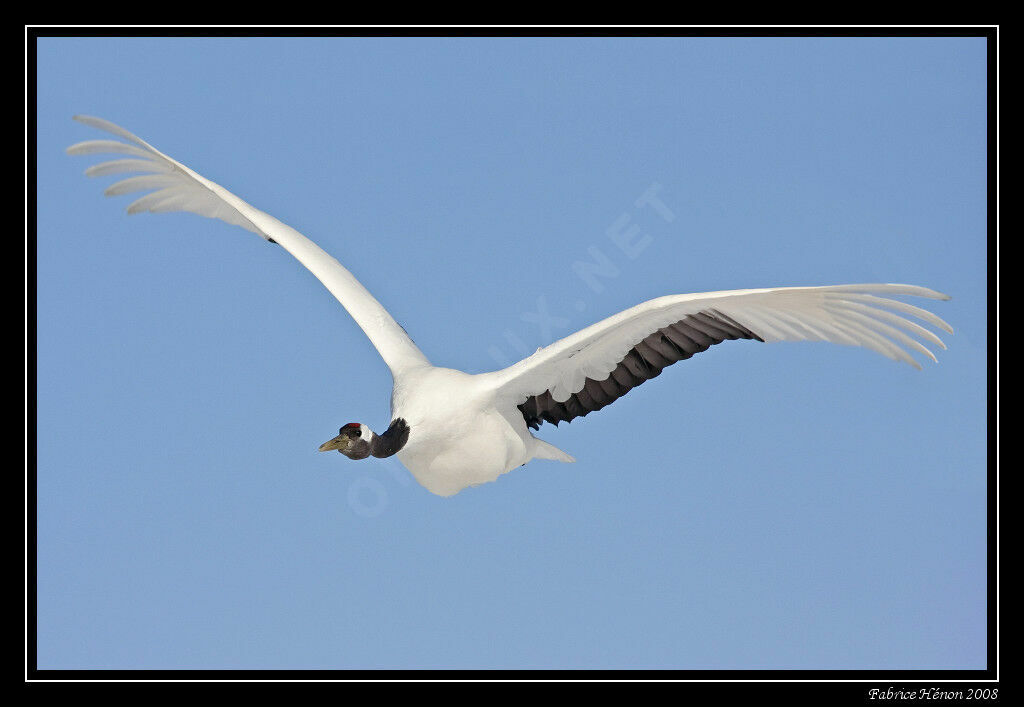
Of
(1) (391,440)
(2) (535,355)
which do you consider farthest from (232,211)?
(2) (535,355)

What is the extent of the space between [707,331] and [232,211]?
4863 millimetres

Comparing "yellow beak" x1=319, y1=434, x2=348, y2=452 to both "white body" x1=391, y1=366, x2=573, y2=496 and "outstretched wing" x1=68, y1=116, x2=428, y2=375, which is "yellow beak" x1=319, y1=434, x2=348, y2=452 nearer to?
"white body" x1=391, y1=366, x2=573, y2=496

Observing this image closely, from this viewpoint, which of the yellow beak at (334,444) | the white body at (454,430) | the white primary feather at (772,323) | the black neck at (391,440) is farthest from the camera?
the white body at (454,430)

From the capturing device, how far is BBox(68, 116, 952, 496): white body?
708cm

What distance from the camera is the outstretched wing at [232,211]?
8469 mm

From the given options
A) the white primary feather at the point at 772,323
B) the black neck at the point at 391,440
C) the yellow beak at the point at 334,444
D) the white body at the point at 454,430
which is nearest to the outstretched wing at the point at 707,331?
the white primary feather at the point at 772,323

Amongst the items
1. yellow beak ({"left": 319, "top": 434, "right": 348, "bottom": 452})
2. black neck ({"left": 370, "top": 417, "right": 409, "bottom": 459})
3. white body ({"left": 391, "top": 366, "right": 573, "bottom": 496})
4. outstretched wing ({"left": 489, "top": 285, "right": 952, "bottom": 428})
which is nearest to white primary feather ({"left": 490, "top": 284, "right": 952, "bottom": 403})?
outstretched wing ({"left": 489, "top": 285, "right": 952, "bottom": 428})

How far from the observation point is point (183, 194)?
952 cm

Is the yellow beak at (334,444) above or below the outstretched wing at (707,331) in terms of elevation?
below

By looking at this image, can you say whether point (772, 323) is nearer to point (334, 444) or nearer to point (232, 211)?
point (334, 444)

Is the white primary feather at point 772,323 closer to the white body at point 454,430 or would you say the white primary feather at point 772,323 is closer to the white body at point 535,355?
the white body at point 535,355

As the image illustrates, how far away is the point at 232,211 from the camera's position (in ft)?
31.1

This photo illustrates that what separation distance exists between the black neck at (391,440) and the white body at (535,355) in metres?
0.07
